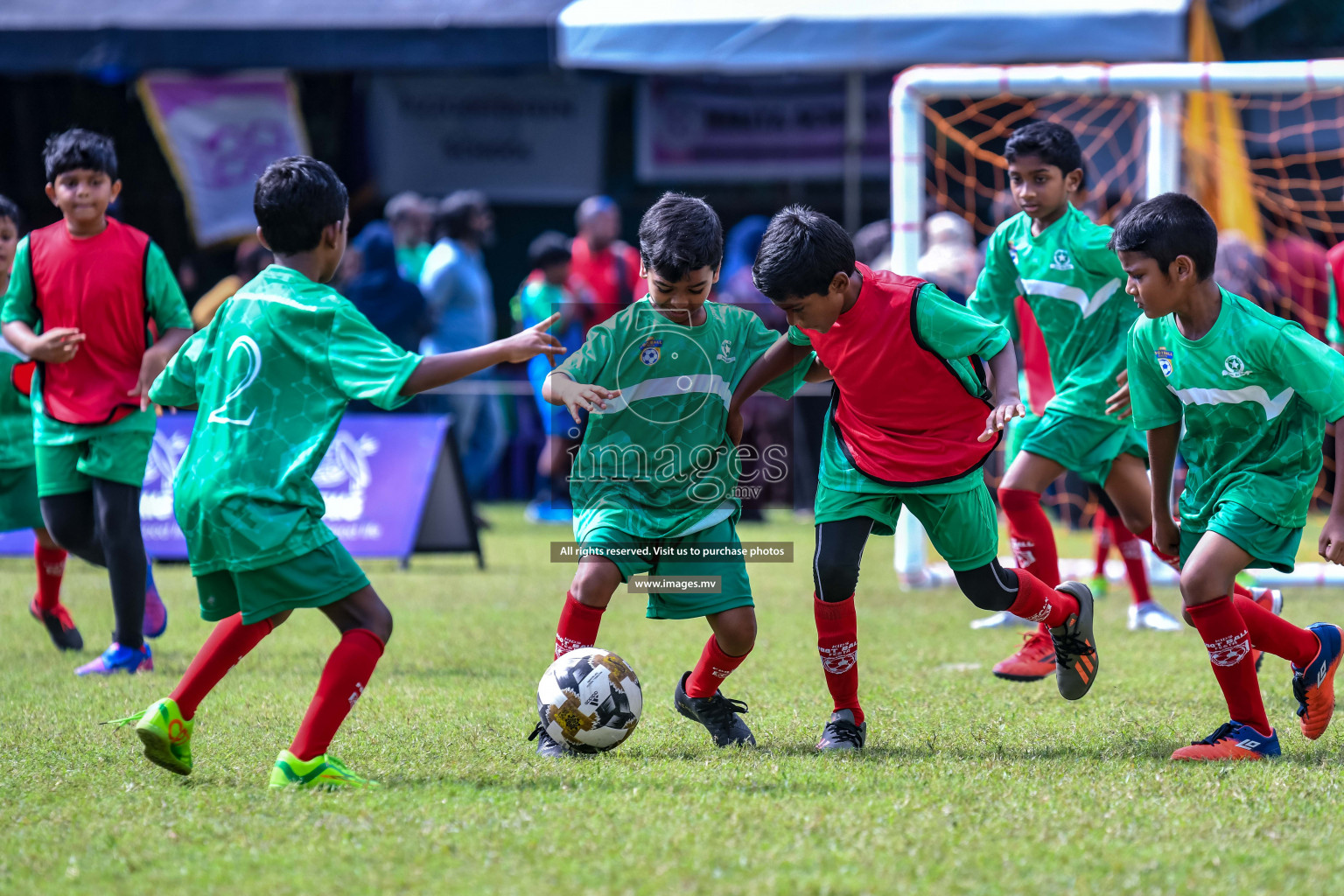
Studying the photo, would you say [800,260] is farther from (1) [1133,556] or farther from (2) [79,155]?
(1) [1133,556]

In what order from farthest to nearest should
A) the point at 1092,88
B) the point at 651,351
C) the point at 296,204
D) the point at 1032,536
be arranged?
the point at 1092,88
the point at 1032,536
the point at 651,351
the point at 296,204

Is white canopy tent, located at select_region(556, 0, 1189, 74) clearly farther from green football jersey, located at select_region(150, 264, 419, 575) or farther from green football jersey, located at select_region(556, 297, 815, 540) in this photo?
green football jersey, located at select_region(150, 264, 419, 575)

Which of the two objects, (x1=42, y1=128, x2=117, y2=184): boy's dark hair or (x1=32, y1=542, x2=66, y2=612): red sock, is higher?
(x1=42, y1=128, x2=117, y2=184): boy's dark hair

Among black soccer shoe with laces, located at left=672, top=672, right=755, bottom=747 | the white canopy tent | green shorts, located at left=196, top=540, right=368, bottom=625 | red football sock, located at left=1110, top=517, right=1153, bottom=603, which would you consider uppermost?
the white canopy tent

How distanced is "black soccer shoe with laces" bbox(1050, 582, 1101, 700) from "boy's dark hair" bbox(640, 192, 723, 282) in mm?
1668

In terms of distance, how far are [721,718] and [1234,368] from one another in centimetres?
182

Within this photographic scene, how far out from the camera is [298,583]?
3.72m

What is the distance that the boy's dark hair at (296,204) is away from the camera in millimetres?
3809

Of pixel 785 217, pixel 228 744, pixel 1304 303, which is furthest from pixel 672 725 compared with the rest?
pixel 1304 303

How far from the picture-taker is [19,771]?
3.98 meters

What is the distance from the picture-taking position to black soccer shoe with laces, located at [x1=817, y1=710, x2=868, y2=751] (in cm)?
425

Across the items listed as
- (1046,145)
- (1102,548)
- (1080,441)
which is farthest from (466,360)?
(1102,548)

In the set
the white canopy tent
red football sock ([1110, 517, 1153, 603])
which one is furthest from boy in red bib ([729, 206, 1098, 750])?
the white canopy tent

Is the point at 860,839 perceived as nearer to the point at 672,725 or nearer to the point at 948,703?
the point at 672,725
